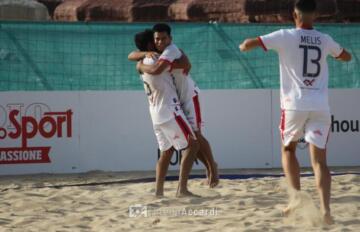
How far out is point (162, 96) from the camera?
7.70 meters

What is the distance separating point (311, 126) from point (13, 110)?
5224mm

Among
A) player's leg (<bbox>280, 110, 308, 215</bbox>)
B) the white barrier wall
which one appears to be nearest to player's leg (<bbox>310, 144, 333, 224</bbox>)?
player's leg (<bbox>280, 110, 308, 215</bbox>)

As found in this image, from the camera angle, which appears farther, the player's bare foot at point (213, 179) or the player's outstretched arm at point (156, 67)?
the player's bare foot at point (213, 179)

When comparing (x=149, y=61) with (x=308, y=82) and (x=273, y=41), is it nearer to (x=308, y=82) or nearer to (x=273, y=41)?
(x=273, y=41)

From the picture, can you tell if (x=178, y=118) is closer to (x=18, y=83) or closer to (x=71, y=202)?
(x=71, y=202)

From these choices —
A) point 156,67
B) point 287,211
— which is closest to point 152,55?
point 156,67

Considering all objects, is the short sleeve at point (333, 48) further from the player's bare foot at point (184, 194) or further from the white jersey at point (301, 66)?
the player's bare foot at point (184, 194)

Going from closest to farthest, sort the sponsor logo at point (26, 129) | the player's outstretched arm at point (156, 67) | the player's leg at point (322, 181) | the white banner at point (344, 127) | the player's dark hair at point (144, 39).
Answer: the player's leg at point (322, 181) → the player's outstretched arm at point (156, 67) → the player's dark hair at point (144, 39) → the sponsor logo at point (26, 129) → the white banner at point (344, 127)

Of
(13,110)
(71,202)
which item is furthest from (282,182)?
(13,110)

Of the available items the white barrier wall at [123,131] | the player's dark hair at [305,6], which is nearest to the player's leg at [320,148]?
the player's dark hair at [305,6]

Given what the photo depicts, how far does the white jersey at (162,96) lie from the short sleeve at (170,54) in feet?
0.64

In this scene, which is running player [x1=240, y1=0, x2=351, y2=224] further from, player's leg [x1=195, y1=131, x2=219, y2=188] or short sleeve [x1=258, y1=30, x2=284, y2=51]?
player's leg [x1=195, y1=131, x2=219, y2=188]

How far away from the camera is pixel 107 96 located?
10648mm

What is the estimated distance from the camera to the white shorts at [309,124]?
6246 millimetres
